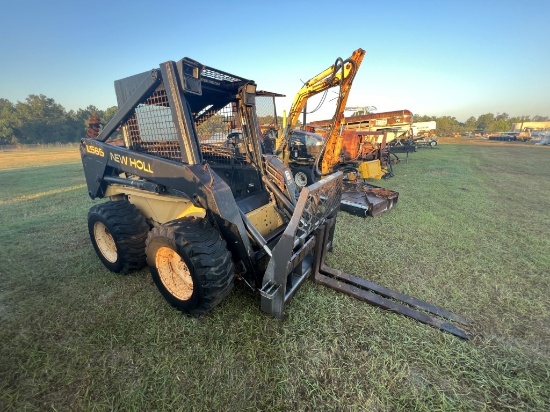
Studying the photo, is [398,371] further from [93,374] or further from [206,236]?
[93,374]

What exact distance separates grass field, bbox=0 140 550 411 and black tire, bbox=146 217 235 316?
0.80 feet

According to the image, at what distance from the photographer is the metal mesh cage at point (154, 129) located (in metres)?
2.50

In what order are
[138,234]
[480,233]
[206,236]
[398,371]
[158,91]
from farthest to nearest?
[480,233] → [138,234] → [158,91] → [206,236] → [398,371]

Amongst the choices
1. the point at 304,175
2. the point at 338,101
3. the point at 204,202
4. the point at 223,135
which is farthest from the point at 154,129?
the point at 304,175

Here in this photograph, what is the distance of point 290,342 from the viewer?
2.11 meters

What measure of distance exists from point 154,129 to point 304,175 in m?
6.22

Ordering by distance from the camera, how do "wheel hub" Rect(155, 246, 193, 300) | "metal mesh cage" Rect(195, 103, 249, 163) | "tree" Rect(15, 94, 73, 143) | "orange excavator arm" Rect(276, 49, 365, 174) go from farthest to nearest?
"tree" Rect(15, 94, 73, 143) → "orange excavator arm" Rect(276, 49, 365, 174) → "metal mesh cage" Rect(195, 103, 249, 163) → "wheel hub" Rect(155, 246, 193, 300)

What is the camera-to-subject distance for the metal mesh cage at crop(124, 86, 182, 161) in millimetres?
2498

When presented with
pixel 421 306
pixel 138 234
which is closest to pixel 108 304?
pixel 138 234

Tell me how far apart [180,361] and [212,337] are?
0.30m

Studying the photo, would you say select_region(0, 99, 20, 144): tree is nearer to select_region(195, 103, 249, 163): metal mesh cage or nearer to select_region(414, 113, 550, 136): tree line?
select_region(195, 103, 249, 163): metal mesh cage

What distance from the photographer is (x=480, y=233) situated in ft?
14.2

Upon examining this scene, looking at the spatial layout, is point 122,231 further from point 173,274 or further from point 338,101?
point 338,101

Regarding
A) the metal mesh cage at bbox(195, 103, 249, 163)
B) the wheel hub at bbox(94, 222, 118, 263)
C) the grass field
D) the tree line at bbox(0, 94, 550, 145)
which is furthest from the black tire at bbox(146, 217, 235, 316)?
the tree line at bbox(0, 94, 550, 145)
